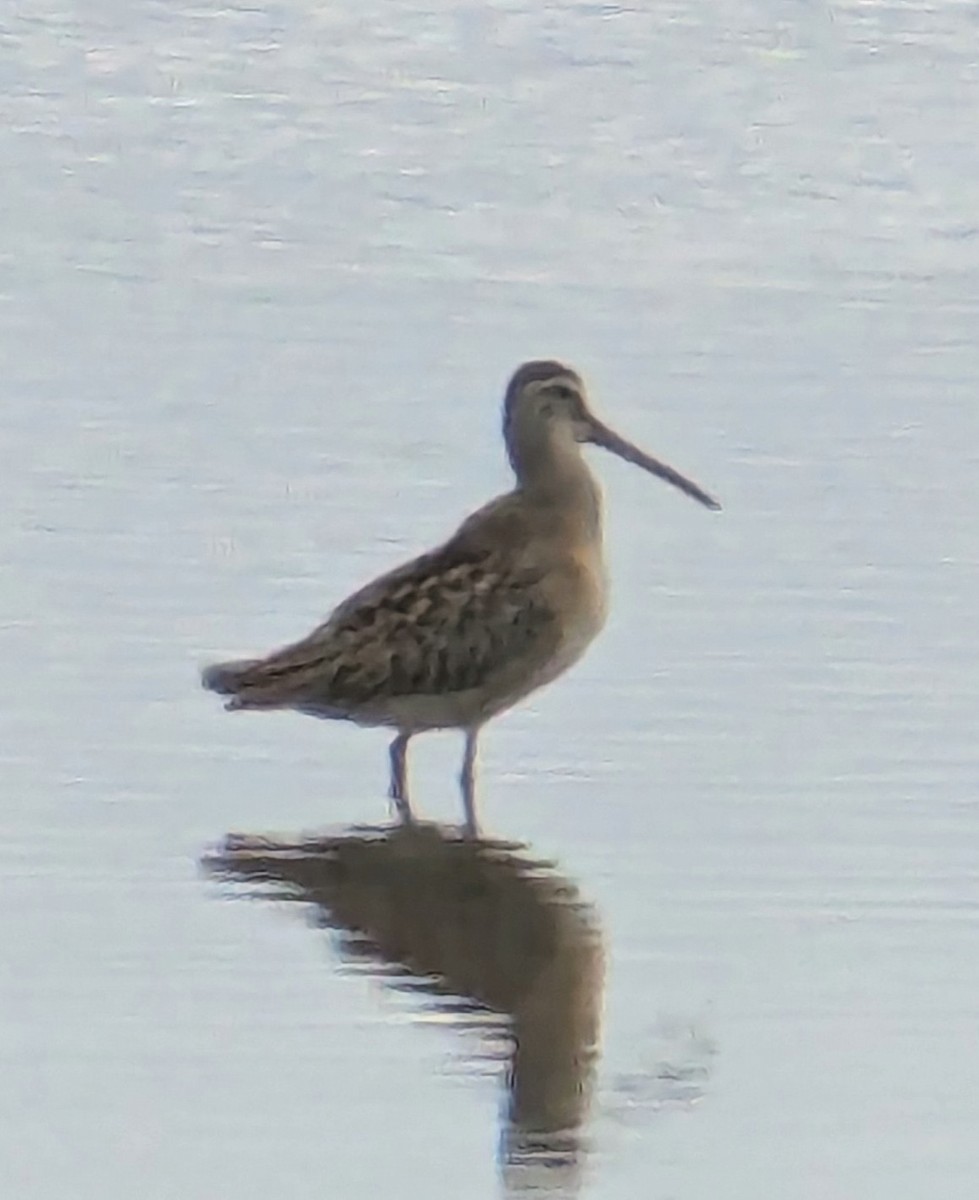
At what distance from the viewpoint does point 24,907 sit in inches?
307

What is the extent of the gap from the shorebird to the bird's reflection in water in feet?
0.77

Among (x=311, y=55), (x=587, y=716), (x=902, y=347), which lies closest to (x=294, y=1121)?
(x=587, y=716)

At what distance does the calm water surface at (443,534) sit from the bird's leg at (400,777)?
65 mm

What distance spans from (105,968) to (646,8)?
28.3 ft

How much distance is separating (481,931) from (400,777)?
0.81 metres

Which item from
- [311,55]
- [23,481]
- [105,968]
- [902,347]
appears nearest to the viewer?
[105,968]

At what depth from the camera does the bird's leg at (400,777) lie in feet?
28.3

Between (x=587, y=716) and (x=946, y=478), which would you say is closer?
(x=587, y=716)

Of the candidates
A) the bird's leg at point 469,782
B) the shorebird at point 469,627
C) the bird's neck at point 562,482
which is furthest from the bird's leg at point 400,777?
the bird's neck at point 562,482

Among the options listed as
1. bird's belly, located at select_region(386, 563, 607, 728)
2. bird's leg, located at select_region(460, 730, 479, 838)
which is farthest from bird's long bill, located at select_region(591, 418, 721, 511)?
bird's leg, located at select_region(460, 730, 479, 838)

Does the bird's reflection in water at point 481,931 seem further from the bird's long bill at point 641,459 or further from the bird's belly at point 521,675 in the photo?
the bird's long bill at point 641,459

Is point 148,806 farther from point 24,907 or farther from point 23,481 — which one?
point 23,481

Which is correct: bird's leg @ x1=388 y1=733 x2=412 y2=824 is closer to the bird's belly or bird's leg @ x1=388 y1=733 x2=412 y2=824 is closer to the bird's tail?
the bird's belly

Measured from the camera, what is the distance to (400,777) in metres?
8.79
